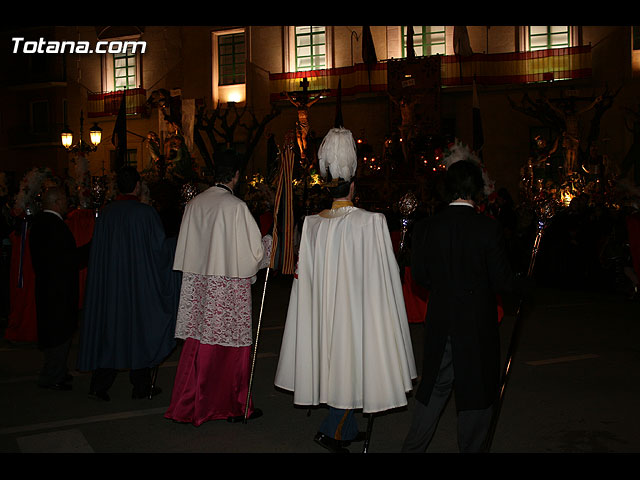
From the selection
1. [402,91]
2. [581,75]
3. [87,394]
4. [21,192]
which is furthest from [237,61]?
[87,394]

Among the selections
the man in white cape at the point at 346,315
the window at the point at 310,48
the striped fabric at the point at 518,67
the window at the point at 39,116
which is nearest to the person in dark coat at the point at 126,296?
the man in white cape at the point at 346,315

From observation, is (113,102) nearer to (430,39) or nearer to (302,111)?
(302,111)

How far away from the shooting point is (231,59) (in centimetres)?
2573

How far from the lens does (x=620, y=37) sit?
819 inches

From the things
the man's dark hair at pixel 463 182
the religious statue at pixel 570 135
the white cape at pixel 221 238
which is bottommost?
the white cape at pixel 221 238

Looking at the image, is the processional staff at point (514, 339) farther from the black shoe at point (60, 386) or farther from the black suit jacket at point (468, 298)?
the black shoe at point (60, 386)

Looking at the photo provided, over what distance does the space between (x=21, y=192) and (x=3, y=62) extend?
27.3 metres

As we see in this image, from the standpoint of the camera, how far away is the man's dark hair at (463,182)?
3.99 m

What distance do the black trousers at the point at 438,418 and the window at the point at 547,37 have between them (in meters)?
20.0

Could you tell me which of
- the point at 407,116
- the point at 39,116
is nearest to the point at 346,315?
the point at 407,116

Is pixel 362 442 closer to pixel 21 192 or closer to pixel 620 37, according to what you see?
pixel 21 192

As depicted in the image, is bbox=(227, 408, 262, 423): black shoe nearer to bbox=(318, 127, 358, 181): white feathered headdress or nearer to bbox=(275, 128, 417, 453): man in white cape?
bbox=(275, 128, 417, 453): man in white cape

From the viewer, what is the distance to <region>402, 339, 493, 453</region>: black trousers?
13.1ft

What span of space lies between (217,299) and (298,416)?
1.13 meters
